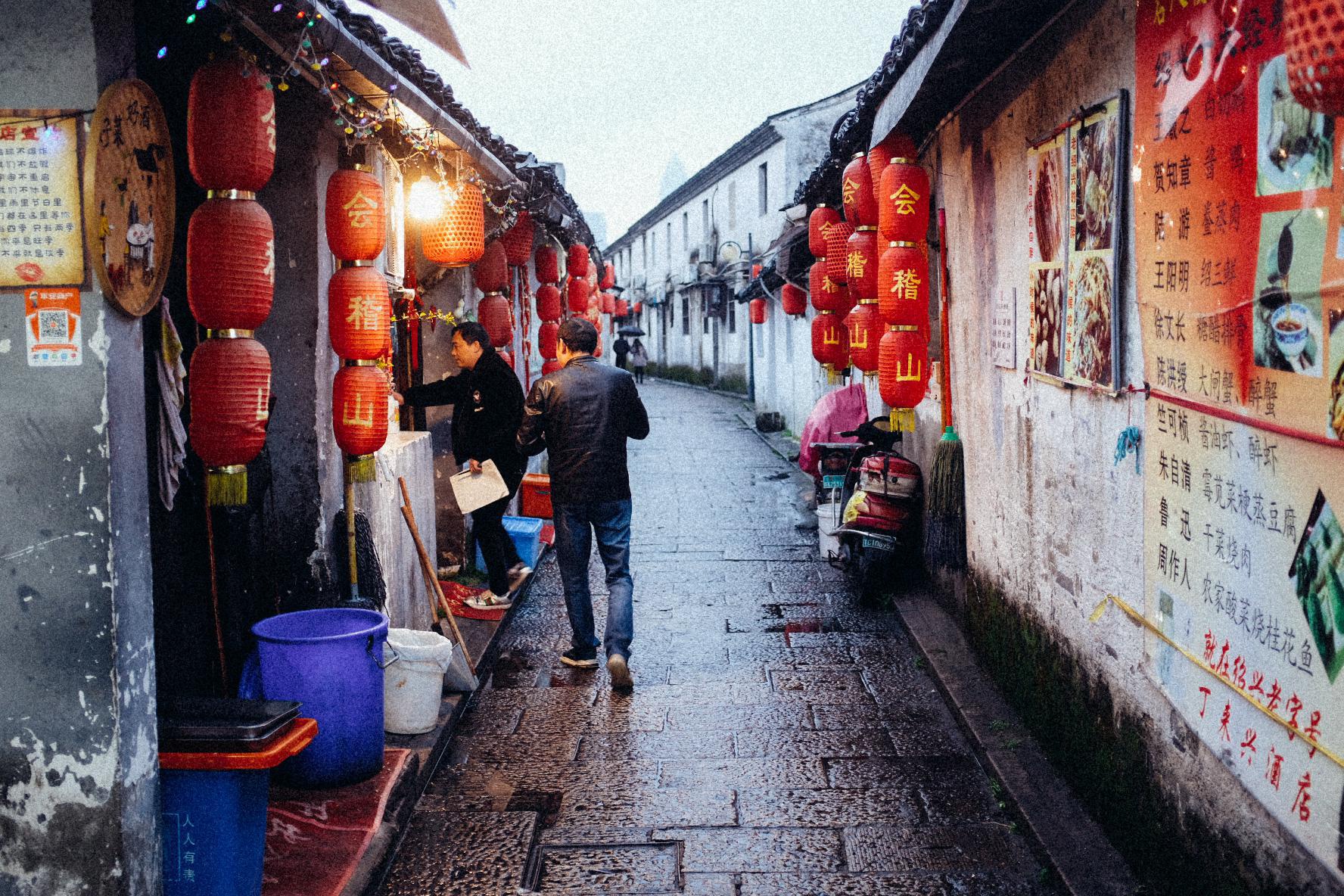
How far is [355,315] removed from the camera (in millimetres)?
6504

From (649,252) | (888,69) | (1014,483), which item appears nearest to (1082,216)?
(1014,483)

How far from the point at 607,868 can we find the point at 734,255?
31.7 meters

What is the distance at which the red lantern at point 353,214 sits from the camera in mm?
6469

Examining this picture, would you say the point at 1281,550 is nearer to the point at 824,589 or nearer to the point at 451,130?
the point at 451,130

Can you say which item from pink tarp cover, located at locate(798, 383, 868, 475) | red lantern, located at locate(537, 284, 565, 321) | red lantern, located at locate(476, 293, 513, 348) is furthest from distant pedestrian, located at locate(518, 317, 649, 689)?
red lantern, located at locate(537, 284, 565, 321)

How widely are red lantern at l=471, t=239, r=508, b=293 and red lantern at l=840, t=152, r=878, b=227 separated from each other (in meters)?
3.73

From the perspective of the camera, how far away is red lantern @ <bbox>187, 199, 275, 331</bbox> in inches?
187

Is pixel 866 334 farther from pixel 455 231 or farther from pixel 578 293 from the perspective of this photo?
pixel 578 293

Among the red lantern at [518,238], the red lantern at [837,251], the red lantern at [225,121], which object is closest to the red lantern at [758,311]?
the red lantern at [837,251]

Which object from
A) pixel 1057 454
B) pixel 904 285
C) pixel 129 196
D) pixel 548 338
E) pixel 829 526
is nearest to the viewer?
pixel 129 196

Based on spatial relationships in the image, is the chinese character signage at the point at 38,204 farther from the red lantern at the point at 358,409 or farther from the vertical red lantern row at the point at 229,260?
the red lantern at the point at 358,409

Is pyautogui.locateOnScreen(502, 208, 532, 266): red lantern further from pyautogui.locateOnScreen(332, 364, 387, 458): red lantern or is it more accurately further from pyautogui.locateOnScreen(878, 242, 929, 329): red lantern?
pyautogui.locateOnScreen(332, 364, 387, 458): red lantern

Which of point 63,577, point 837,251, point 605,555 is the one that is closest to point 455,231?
point 605,555

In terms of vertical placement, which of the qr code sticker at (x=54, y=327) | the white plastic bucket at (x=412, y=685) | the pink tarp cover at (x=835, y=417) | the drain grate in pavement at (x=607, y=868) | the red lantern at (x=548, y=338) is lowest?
the drain grate in pavement at (x=607, y=868)
